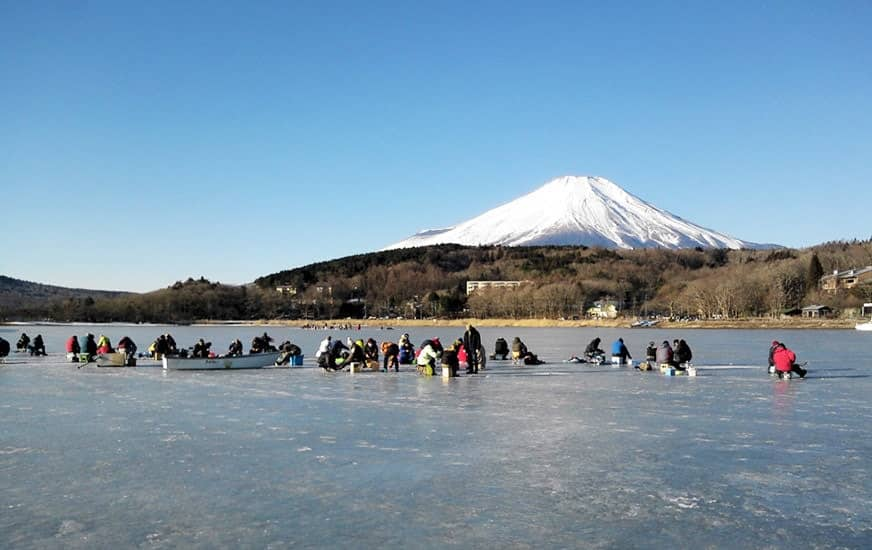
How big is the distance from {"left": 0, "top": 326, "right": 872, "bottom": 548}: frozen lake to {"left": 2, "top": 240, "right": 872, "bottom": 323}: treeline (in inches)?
4115

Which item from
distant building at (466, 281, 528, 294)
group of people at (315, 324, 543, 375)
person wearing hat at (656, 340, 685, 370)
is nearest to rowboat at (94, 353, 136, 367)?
group of people at (315, 324, 543, 375)

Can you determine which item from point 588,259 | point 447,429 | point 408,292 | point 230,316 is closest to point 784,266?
point 588,259

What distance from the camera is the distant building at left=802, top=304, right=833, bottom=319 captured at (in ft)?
355

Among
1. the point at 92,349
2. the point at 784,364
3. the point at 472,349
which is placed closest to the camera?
the point at 784,364

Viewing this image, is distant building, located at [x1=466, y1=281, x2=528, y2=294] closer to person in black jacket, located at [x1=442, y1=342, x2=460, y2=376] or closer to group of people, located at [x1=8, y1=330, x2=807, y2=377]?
group of people, located at [x1=8, y1=330, x2=807, y2=377]

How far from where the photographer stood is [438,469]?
28.7ft

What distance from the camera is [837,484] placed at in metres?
8.02

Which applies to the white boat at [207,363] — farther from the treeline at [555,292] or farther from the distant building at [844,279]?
the distant building at [844,279]

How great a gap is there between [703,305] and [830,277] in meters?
30.2

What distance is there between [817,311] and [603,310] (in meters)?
40.4

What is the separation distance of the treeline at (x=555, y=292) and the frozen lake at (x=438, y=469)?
104516 mm

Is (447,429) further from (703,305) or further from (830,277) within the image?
(830,277)

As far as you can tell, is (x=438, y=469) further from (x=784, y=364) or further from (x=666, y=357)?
(x=666, y=357)

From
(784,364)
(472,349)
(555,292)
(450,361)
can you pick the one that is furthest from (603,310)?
(450,361)
